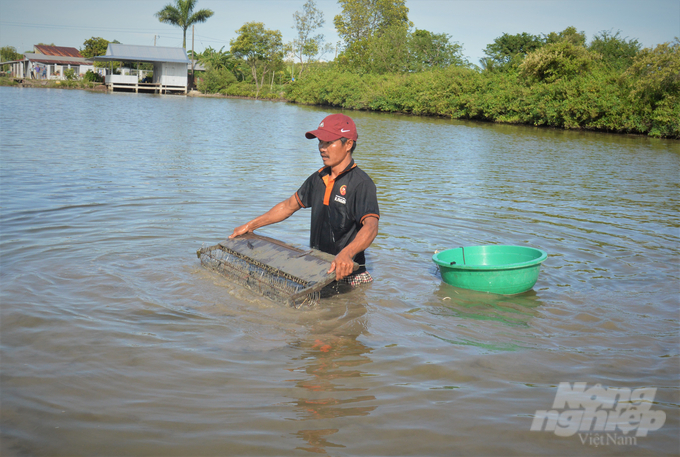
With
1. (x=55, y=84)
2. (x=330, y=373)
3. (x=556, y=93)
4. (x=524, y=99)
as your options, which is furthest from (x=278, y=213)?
(x=55, y=84)

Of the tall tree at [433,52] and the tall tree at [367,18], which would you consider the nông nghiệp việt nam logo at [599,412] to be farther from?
the tall tree at [367,18]

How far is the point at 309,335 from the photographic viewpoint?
155 inches

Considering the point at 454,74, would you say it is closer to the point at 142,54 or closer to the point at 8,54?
the point at 142,54

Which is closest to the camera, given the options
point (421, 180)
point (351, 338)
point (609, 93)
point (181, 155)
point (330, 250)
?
point (351, 338)

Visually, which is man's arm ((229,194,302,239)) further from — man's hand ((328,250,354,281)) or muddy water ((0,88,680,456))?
man's hand ((328,250,354,281))

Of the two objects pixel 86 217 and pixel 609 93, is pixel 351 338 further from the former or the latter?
pixel 609 93

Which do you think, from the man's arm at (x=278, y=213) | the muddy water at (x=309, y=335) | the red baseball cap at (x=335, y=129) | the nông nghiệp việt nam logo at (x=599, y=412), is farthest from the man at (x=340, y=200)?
the nông nghiệp việt nam logo at (x=599, y=412)

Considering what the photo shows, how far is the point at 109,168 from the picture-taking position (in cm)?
1108

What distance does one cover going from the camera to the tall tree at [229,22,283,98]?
234 ft

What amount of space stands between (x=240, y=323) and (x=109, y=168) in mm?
8352

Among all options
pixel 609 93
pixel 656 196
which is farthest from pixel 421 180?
pixel 609 93

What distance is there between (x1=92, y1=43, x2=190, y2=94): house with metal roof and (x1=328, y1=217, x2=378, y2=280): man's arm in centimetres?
6029

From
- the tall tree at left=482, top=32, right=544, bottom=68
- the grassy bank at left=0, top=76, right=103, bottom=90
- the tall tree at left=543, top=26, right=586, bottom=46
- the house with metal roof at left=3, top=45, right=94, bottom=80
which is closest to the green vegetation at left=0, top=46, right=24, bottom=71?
the house with metal roof at left=3, top=45, right=94, bottom=80

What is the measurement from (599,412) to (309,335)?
1.97 metres
